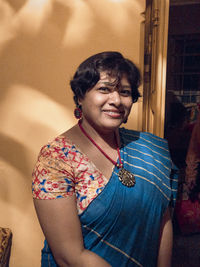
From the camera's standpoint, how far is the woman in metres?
0.98

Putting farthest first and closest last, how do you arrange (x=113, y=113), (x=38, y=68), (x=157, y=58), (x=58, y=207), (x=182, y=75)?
1. (x=182, y=75)
2. (x=38, y=68)
3. (x=157, y=58)
4. (x=113, y=113)
5. (x=58, y=207)

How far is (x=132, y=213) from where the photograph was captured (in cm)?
106

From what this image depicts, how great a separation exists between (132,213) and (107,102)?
0.46 meters

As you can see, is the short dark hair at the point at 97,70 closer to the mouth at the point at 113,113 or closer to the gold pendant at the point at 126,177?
the mouth at the point at 113,113

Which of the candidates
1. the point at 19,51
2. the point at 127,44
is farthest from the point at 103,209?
the point at 19,51

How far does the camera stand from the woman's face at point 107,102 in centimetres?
105

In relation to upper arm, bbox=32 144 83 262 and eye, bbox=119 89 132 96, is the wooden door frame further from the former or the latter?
upper arm, bbox=32 144 83 262

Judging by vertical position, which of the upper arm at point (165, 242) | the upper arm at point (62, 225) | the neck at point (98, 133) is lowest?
the upper arm at point (165, 242)

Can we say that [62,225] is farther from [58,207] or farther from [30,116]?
[30,116]

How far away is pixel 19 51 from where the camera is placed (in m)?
1.60

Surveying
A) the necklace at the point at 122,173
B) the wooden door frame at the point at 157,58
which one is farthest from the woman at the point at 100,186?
the wooden door frame at the point at 157,58

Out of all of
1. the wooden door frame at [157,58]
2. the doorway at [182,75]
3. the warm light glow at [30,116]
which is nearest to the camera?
the wooden door frame at [157,58]

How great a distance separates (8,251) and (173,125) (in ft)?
9.39

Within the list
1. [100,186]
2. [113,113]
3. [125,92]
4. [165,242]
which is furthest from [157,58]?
[165,242]
